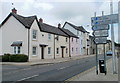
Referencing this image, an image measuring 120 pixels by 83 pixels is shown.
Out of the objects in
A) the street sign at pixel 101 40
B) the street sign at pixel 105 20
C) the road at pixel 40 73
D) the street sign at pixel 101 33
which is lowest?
the road at pixel 40 73

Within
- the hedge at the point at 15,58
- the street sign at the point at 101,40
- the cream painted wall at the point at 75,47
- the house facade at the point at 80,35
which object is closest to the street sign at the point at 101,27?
the street sign at the point at 101,40

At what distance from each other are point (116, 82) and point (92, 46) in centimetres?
5830

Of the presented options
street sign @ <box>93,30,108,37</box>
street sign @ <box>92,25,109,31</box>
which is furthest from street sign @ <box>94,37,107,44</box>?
street sign @ <box>92,25,109,31</box>

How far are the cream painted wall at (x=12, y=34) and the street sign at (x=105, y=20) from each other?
15.5 meters

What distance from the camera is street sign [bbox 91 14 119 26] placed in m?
10.4

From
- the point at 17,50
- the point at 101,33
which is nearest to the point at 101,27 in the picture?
the point at 101,33

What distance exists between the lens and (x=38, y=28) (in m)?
27.5

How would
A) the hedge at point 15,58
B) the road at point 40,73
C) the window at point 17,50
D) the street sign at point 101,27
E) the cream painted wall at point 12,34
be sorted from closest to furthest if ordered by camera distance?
the road at point 40,73 → the street sign at point 101,27 → the hedge at point 15,58 → the cream painted wall at point 12,34 → the window at point 17,50

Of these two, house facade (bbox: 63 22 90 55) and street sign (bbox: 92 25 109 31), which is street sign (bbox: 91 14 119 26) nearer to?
street sign (bbox: 92 25 109 31)

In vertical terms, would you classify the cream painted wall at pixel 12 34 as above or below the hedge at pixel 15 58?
above

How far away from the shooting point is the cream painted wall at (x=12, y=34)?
81.1 ft

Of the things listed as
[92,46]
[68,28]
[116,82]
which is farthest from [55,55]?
[92,46]

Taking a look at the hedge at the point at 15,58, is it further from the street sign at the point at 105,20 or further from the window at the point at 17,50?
the street sign at the point at 105,20

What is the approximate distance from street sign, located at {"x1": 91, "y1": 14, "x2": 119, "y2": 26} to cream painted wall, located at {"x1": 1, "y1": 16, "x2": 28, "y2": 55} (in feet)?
50.8
